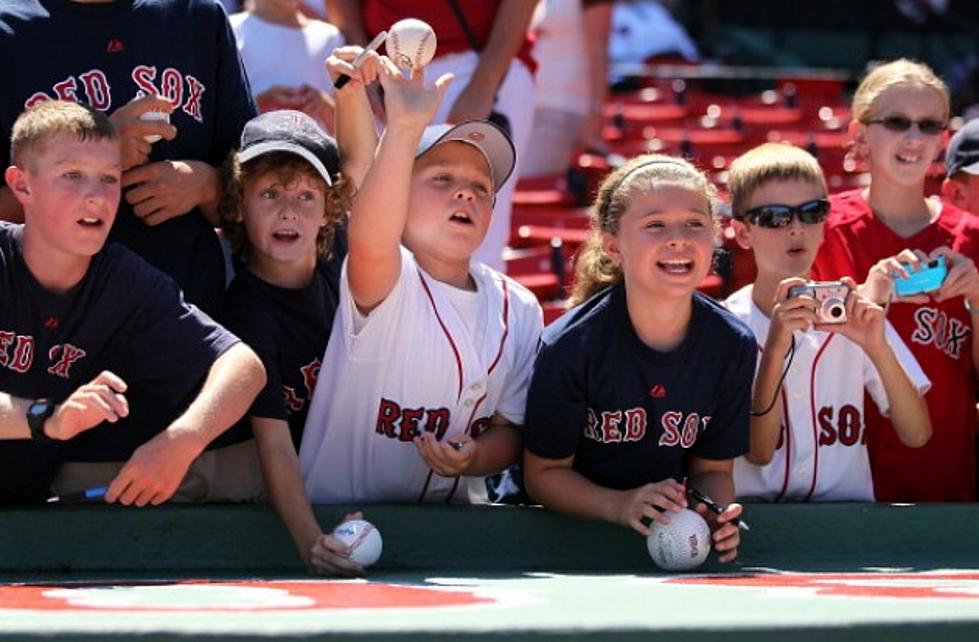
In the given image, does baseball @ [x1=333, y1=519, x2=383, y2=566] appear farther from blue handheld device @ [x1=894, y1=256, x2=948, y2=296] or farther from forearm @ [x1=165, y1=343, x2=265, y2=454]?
blue handheld device @ [x1=894, y1=256, x2=948, y2=296]

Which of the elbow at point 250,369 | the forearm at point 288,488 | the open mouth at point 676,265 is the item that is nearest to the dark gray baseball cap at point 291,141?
the elbow at point 250,369

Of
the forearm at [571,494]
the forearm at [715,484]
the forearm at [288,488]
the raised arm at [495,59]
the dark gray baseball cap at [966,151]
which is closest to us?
the forearm at [288,488]

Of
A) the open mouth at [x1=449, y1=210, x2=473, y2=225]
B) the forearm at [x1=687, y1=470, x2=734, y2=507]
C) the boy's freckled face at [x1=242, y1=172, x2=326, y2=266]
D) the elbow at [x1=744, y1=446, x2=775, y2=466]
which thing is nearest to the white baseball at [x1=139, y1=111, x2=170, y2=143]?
the boy's freckled face at [x1=242, y1=172, x2=326, y2=266]

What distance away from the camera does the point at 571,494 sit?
3504mm

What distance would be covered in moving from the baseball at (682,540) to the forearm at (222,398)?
848mm

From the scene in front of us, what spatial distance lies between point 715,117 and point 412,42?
Result: 6672mm

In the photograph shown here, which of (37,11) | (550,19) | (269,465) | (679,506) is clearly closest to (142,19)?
(37,11)

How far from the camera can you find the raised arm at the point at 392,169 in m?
3.29

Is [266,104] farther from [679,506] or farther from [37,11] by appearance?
[679,506]

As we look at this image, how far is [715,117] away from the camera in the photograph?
9.83m

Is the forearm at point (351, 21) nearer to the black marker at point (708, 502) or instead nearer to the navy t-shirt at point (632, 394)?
the navy t-shirt at point (632, 394)

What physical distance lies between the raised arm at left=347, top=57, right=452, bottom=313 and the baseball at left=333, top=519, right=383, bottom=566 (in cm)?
54

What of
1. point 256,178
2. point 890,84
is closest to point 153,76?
point 256,178

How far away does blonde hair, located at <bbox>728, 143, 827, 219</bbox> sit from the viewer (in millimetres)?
4035
